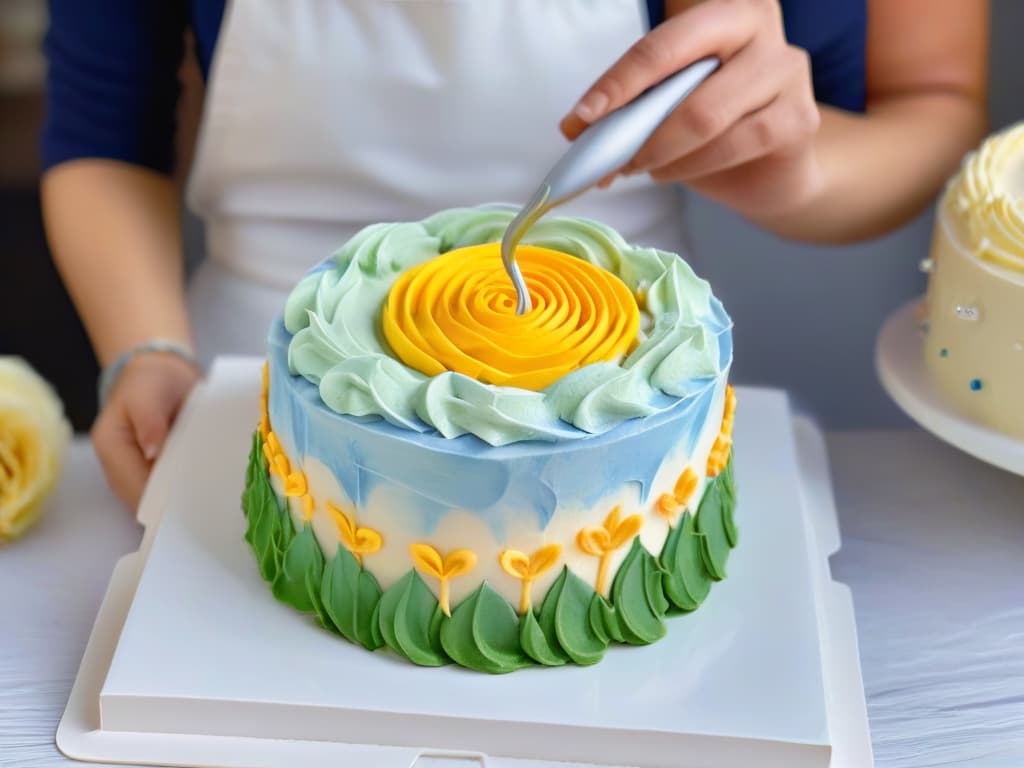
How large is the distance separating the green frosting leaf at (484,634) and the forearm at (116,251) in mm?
455

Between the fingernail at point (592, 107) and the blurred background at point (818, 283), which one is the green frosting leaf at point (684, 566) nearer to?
the fingernail at point (592, 107)

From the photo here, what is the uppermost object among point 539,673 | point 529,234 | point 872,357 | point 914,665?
point 529,234

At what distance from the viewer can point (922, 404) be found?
2.74ft

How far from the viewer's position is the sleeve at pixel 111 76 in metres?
1.06

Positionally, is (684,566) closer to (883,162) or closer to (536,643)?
(536,643)

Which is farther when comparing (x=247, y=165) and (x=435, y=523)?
(x=247, y=165)

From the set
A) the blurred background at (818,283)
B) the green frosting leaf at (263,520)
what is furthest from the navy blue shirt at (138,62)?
the green frosting leaf at (263,520)

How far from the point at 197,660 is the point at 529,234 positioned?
0.33 meters

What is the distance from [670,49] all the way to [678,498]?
0.26 m

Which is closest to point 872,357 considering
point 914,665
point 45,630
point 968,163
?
point 968,163

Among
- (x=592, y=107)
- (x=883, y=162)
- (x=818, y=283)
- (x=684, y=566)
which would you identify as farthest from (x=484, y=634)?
(x=818, y=283)

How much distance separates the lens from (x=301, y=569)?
2.31 ft

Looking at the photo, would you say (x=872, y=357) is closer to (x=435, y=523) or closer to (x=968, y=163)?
(x=968, y=163)

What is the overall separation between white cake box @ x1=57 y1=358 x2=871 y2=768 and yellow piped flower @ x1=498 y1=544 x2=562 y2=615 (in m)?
0.06
